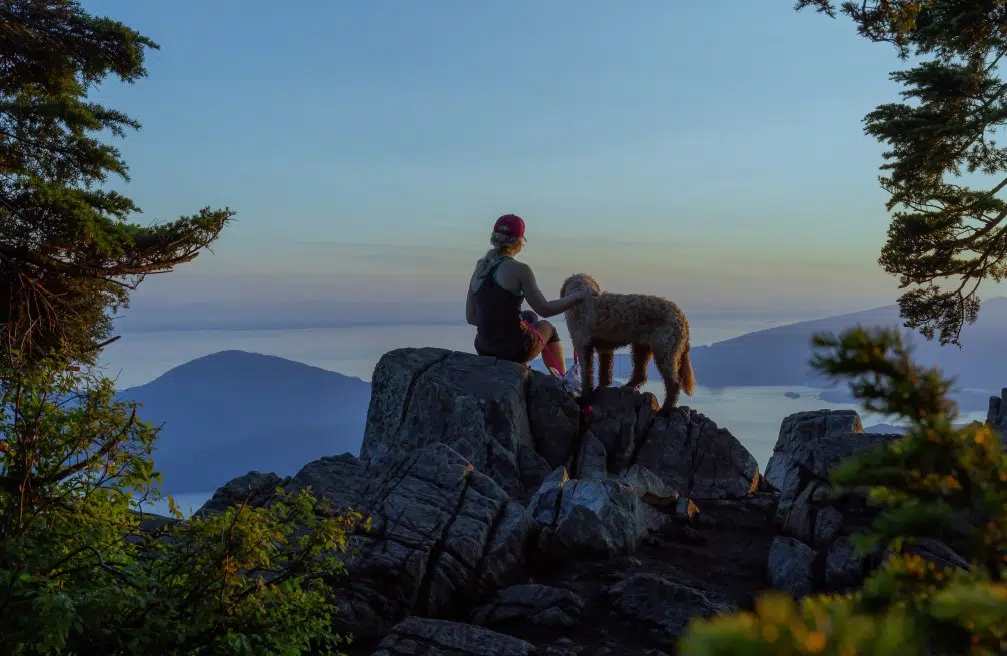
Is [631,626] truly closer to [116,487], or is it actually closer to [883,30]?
[116,487]

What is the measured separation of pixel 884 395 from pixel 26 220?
1629 centimetres

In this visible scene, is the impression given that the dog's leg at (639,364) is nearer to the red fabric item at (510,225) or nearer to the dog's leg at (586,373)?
the dog's leg at (586,373)

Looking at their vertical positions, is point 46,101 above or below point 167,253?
above

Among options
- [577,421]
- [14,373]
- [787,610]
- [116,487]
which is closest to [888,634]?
[787,610]

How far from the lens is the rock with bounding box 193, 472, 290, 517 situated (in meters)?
9.62

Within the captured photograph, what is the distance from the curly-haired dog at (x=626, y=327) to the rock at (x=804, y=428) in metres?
2.02

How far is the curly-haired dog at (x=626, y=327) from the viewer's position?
42.7ft

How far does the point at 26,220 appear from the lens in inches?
607

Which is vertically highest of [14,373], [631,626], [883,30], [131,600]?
[883,30]

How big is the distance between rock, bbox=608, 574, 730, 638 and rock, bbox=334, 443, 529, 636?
1173 mm

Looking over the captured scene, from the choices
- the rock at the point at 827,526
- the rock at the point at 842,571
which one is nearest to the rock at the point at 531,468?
the rock at the point at 827,526

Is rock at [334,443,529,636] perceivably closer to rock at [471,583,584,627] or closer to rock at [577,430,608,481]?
rock at [471,583,584,627]

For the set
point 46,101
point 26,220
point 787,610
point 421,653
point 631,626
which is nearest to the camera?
point 787,610

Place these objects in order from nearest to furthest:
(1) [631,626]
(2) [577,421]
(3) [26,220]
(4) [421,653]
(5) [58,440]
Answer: (5) [58,440], (4) [421,653], (1) [631,626], (2) [577,421], (3) [26,220]
